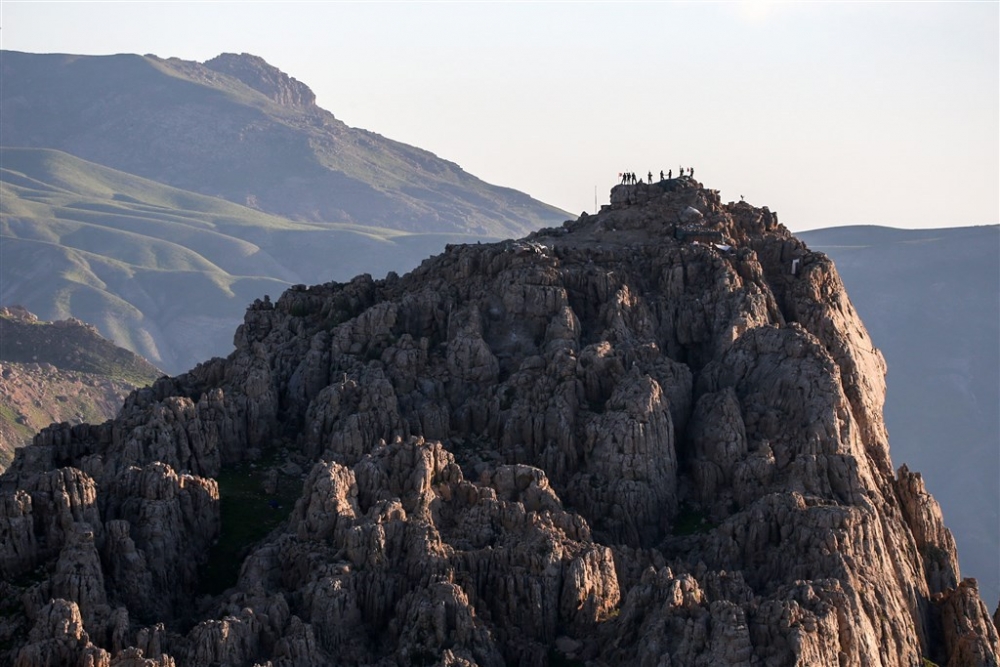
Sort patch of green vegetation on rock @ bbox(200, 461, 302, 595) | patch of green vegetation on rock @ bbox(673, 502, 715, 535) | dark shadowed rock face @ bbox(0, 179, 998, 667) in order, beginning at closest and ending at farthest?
dark shadowed rock face @ bbox(0, 179, 998, 667)
patch of green vegetation on rock @ bbox(200, 461, 302, 595)
patch of green vegetation on rock @ bbox(673, 502, 715, 535)

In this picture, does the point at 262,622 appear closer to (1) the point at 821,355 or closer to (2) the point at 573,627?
(2) the point at 573,627

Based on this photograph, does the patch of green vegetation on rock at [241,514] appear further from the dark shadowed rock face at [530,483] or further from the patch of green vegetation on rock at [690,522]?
the patch of green vegetation on rock at [690,522]

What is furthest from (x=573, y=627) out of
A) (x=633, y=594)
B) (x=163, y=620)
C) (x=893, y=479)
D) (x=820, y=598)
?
(x=893, y=479)

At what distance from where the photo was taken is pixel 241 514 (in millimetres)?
124375

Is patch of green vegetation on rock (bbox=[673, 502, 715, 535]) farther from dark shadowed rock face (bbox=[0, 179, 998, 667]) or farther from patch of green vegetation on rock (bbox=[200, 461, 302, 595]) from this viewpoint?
patch of green vegetation on rock (bbox=[200, 461, 302, 595])

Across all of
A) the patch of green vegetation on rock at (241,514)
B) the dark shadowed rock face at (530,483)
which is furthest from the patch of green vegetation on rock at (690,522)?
the patch of green vegetation on rock at (241,514)

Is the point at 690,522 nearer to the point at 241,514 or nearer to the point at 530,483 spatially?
the point at 530,483

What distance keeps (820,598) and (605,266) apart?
47052 millimetres

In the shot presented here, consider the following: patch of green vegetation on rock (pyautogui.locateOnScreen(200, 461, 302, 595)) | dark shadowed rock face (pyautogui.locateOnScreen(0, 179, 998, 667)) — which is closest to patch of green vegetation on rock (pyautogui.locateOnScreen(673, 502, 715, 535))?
dark shadowed rock face (pyautogui.locateOnScreen(0, 179, 998, 667))

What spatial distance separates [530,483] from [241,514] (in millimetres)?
21656

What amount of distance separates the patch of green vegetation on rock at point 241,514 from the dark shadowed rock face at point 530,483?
2.33 feet

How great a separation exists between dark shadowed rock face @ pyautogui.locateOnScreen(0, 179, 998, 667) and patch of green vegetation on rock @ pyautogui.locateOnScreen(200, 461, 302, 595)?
71cm

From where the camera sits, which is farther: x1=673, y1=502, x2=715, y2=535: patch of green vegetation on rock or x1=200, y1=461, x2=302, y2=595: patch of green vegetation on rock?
x1=673, y1=502, x2=715, y2=535: patch of green vegetation on rock

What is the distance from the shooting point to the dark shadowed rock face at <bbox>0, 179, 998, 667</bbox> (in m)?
106
